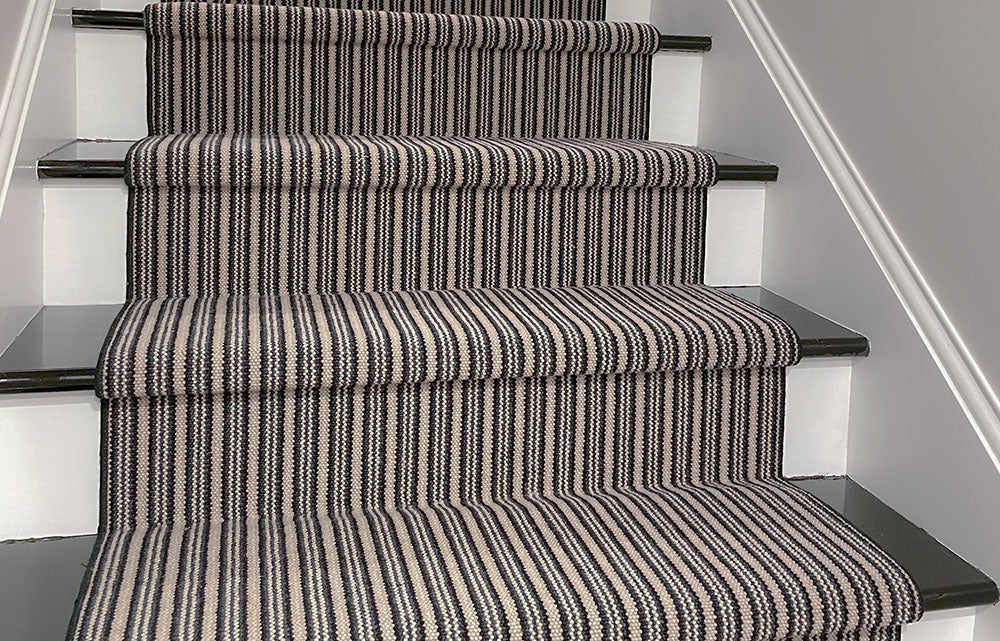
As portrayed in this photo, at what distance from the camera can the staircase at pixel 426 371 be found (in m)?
1.01

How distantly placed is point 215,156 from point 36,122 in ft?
0.73

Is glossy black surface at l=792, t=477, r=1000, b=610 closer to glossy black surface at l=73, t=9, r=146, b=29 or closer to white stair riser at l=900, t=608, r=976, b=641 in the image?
white stair riser at l=900, t=608, r=976, b=641

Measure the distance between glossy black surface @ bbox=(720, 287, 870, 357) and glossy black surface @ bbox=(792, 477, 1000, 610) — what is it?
0.59ft

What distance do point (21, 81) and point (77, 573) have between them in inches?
24.2

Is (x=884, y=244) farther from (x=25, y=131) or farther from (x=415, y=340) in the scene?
(x=25, y=131)

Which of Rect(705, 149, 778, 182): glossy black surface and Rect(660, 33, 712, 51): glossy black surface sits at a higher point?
Rect(660, 33, 712, 51): glossy black surface

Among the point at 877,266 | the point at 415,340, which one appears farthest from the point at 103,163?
the point at 877,266

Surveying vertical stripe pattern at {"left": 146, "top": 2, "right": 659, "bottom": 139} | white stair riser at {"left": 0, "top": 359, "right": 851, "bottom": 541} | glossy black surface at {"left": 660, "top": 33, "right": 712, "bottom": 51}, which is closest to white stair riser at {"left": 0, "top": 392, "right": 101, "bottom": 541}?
white stair riser at {"left": 0, "top": 359, "right": 851, "bottom": 541}

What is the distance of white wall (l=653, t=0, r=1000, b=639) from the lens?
1.12 metres

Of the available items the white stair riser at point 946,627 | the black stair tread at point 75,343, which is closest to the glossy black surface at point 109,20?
the black stair tread at point 75,343

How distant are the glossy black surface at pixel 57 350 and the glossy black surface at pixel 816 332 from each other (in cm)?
85

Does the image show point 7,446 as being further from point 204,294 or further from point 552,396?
point 552,396

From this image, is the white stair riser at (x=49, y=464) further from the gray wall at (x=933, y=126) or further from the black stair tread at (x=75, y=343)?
the gray wall at (x=933, y=126)

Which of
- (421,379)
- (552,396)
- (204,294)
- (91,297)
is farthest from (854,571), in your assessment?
(91,297)
